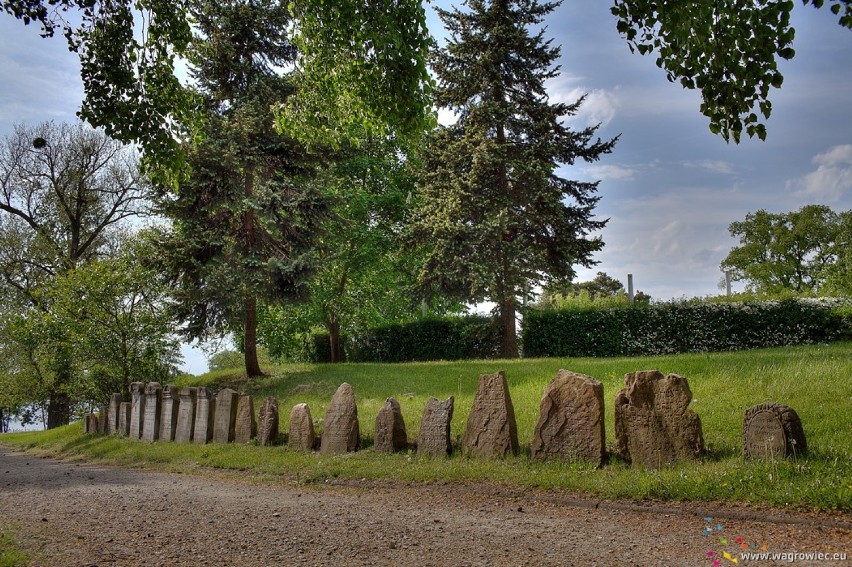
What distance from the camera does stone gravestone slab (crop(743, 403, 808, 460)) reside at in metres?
7.04

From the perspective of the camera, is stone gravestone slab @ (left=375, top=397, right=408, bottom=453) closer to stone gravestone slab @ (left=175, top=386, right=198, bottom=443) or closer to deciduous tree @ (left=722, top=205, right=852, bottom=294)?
stone gravestone slab @ (left=175, top=386, right=198, bottom=443)

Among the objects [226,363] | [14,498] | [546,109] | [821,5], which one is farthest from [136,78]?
[226,363]

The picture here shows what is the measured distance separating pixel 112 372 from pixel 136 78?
1300 cm

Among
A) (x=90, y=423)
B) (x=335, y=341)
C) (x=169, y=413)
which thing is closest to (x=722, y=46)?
(x=169, y=413)

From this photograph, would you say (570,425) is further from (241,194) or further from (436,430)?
(241,194)

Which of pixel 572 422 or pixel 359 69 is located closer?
pixel 572 422

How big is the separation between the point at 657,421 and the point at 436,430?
10.8 feet

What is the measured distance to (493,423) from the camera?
9133 millimetres

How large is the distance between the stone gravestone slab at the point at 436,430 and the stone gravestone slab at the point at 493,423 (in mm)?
343

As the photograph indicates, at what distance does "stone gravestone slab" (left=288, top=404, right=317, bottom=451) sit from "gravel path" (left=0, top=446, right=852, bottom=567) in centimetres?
262

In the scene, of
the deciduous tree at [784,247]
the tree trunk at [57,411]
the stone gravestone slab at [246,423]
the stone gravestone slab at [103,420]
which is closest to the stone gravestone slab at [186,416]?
the stone gravestone slab at [246,423]

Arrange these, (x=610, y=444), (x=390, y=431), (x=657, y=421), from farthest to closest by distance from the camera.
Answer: (x=390, y=431), (x=610, y=444), (x=657, y=421)

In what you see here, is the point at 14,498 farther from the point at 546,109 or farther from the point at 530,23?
the point at 530,23

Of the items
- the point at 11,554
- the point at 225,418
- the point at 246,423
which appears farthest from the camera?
the point at 225,418
